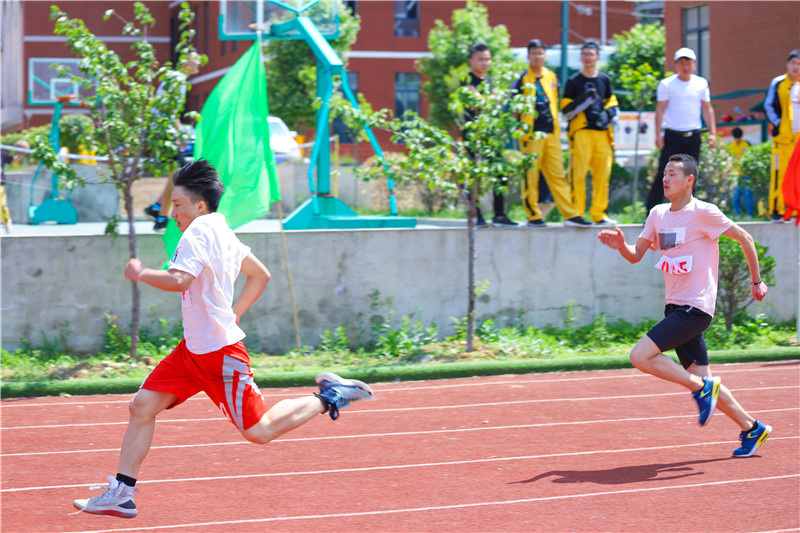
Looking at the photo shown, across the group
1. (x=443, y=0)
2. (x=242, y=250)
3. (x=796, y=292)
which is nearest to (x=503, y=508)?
(x=242, y=250)

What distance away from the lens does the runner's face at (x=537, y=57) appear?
37.5ft

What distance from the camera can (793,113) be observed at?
1261 cm

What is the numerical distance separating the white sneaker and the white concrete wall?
5337mm

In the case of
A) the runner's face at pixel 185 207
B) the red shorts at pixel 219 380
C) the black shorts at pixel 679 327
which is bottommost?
the red shorts at pixel 219 380

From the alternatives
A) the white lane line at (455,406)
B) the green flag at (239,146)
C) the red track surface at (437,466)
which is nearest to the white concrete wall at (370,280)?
the green flag at (239,146)

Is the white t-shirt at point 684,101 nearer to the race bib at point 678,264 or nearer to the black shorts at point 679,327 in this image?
the race bib at point 678,264

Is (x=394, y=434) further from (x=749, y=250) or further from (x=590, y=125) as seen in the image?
(x=590, y=125)

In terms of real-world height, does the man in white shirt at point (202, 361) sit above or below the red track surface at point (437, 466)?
above

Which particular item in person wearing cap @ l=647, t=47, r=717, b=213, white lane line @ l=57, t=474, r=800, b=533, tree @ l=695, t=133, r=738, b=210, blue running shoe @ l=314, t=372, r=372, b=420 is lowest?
white lane line @ l=57, t=474, r=800, b=533

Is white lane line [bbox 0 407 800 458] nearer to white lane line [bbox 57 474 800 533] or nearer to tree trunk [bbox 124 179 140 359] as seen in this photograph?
white lane line [bbox 57 474 800 533]

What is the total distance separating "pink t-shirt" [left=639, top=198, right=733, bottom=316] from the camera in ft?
21.0

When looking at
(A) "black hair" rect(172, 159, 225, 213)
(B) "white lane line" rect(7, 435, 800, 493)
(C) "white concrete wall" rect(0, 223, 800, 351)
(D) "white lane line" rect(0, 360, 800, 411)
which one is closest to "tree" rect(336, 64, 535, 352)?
(C) "white concrete wall" rect(0, 223, 800, 351)

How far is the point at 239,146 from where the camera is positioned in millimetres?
9734

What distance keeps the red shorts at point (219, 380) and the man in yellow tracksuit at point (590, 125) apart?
7465 mm
